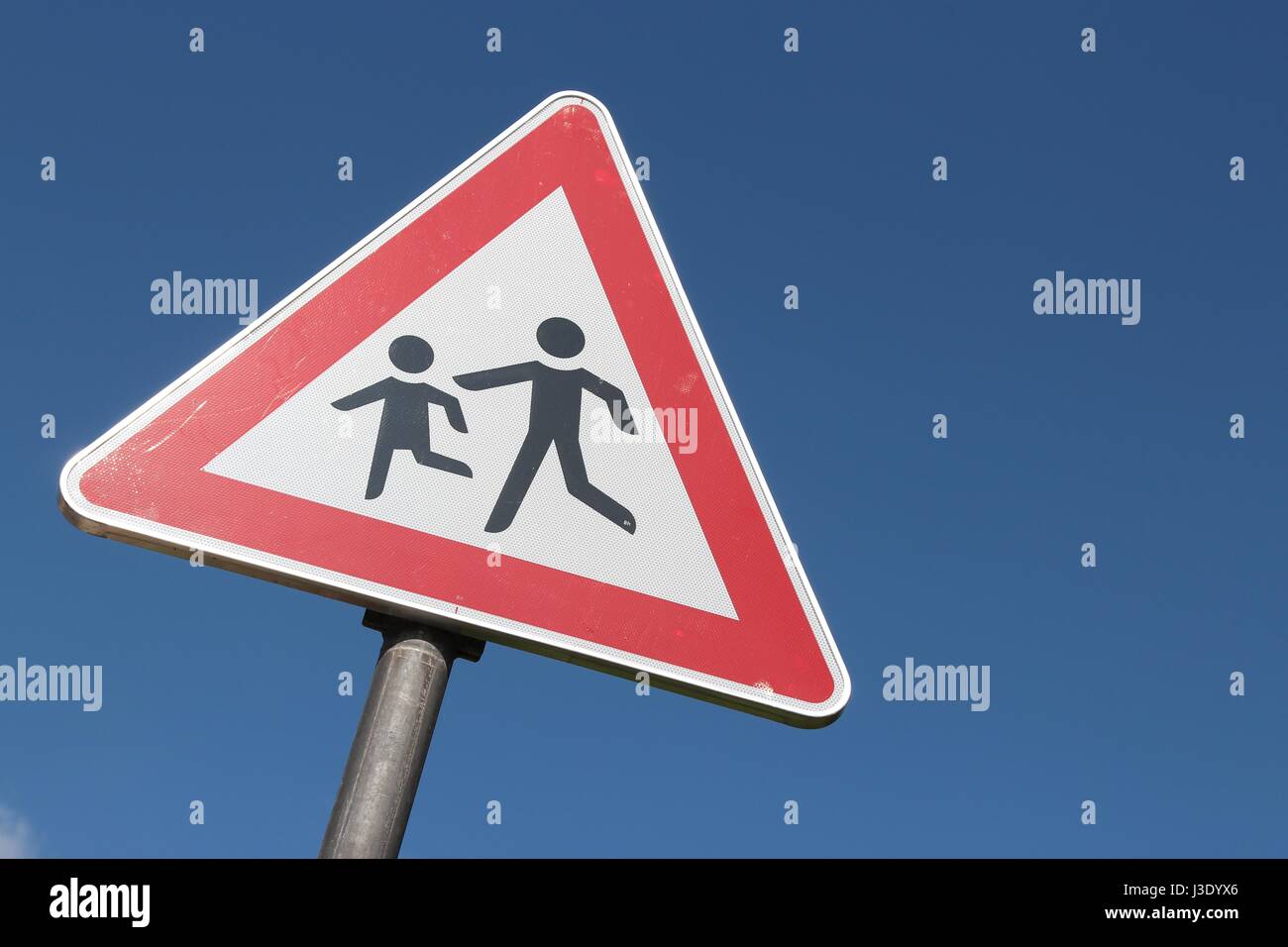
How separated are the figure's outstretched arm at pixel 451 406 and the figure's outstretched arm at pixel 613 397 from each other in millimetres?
191

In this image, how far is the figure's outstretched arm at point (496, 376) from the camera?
143 cm

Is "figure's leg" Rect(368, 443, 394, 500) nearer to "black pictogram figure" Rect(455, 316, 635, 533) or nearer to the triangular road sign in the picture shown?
the triangular road sign

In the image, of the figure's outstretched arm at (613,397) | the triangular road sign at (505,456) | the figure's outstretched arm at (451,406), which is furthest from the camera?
the figure's outstretched arm at (613,397)

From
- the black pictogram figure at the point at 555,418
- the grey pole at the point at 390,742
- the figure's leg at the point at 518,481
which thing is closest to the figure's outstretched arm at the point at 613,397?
the black pictogram figure at the point at 555,418

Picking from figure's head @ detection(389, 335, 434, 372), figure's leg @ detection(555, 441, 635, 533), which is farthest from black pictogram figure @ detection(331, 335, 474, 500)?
figure's leg @ detection(555, 441, 635, 533)

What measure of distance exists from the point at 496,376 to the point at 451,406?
0.08m

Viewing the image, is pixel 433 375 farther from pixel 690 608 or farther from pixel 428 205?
pixel 690 608

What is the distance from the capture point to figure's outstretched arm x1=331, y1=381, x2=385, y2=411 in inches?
54.1

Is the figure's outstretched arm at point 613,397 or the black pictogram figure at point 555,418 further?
the figure's outstretched arm at point 613,397

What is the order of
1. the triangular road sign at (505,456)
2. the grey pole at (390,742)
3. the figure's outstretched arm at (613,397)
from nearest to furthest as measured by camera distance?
the grey pole at (390,742), the triangular road sign at (505,456), the figure's outstretched arm at (613,397)

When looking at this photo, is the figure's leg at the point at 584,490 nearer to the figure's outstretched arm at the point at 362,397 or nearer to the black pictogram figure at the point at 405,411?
the black pictogram figure at the point at 405,411

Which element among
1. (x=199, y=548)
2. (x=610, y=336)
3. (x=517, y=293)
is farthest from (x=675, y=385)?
(x=199, y=548)

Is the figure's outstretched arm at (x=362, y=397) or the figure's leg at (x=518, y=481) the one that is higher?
the figure's outstretched arm at (x=362, y=397)
